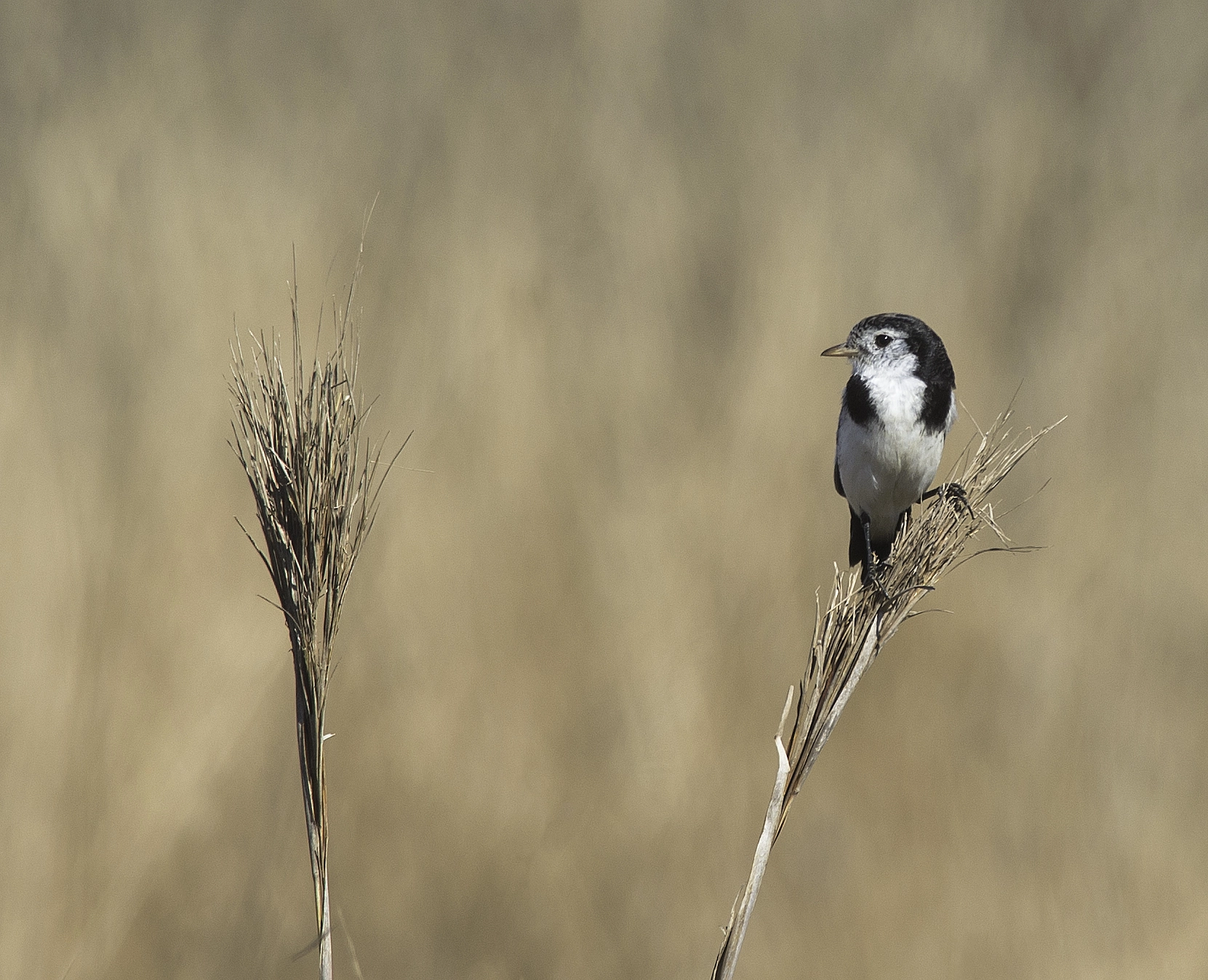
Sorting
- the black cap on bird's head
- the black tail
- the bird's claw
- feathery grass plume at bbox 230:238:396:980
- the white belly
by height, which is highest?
the black cap on bird's head

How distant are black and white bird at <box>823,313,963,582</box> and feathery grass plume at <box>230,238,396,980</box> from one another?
0.92m

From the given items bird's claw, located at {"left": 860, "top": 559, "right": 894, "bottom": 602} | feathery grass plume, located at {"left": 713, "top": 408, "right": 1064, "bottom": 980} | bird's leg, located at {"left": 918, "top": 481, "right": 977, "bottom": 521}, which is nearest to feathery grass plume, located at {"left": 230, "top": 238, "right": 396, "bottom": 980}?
feathery grass plume, located at {"left": 713, "top": 408, "right": 1064, "bottom": 980}

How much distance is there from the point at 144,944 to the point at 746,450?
1500mm

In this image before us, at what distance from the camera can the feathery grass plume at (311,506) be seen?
67 cm

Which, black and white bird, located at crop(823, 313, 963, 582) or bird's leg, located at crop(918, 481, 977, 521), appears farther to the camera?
black and white bird, located at crop(823, 313, 963, 582)

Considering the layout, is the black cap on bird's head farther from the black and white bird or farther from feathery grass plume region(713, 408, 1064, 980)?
feathery grass plume region(713, 408, 1064, 980)

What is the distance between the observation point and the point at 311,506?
70 centimetres

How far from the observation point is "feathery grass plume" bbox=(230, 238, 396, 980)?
0.67 meters

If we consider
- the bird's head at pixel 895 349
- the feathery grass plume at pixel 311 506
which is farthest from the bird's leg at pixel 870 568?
the feathery grass plume at pixel 311 506

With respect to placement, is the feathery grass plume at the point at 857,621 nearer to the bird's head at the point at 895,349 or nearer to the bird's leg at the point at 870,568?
the bird's leg at the point at 870,568

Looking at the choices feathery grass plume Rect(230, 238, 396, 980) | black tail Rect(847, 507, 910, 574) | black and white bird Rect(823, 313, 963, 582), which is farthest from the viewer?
black tail Rect(847, 507, 910, 574)

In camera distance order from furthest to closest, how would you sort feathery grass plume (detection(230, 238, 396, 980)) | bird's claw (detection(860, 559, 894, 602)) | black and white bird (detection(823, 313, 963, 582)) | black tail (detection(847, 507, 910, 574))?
black tail (detection(847, 507, 910, 574))
black and white bird (detection(823, 313, 963, 582))
bird's claw (detection(860, 559, 894, 602))
feathery grass plume (detection(230, 238, 396, 980))

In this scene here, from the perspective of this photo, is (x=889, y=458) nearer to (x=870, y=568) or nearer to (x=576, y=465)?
(x=870, y=568)

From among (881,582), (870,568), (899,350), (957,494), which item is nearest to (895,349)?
(899,350)
